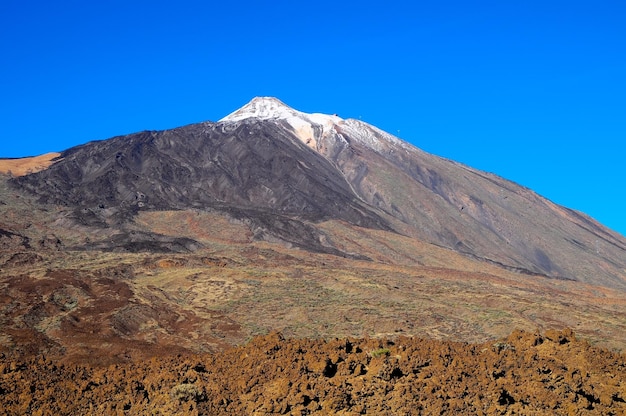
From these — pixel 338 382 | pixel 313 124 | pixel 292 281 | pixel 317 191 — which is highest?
pixel 313 124

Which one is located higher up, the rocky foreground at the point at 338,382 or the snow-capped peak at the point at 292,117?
the snow-capped peak at the point at 292,117

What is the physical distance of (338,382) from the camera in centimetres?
1404

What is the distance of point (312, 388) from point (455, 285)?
48.5 meters

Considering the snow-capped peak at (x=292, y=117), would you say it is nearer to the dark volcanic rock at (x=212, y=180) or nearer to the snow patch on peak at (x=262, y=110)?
the snow patch on peak at (x=262, y=110)

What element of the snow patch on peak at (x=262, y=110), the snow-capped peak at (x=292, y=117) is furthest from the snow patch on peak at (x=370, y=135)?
the snow patch on peak at (x=262, y=110)

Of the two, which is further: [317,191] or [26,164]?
[26,164]

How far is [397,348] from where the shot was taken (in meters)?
17.2

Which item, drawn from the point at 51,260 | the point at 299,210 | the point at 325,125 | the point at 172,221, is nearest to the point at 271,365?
the point at 51,260

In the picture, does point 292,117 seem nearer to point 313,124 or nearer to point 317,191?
point 313,124

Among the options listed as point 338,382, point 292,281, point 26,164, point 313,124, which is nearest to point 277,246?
point 292,281

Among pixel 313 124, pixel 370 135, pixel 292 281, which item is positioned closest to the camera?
pixel 292 281

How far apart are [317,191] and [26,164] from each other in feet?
162

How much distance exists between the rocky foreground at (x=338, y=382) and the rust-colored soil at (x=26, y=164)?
103 meters

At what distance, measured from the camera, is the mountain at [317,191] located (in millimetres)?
99562
